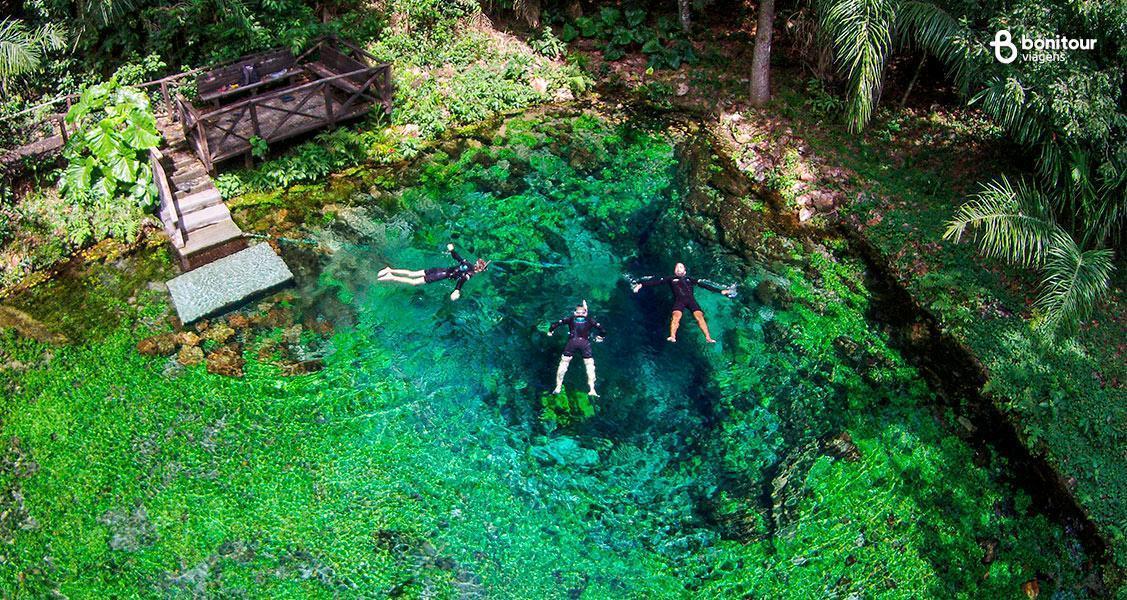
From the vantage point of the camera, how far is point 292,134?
55.4 feet

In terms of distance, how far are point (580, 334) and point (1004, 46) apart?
8.95 metres

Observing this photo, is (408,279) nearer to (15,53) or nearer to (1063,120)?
(15,53)

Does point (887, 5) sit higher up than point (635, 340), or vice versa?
point (887, 5)

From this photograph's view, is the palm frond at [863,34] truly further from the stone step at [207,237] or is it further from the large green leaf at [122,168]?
the large green leaf at [122,168]

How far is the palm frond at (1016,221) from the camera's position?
1272cm

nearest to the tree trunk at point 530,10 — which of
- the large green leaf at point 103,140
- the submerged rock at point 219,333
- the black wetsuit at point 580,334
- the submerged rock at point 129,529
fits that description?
the large green leaf at point 103,140

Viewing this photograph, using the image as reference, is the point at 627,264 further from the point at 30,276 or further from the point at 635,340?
the point at 30,276

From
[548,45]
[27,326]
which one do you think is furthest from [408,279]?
[548,45]

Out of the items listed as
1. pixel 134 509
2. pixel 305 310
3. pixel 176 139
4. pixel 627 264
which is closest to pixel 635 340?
pixel 627 264

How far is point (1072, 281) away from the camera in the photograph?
12117mm

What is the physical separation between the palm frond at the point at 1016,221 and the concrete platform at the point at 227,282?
12217 mm

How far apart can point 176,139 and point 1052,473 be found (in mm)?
17919

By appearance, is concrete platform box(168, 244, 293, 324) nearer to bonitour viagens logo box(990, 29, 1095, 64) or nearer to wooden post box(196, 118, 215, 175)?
wooden post box(196, 118, 215, 175)

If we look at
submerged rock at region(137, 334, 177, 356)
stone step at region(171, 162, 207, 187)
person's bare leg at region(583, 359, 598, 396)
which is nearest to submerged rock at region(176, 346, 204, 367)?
submerged rock at region(137, 334, 177, 356)
